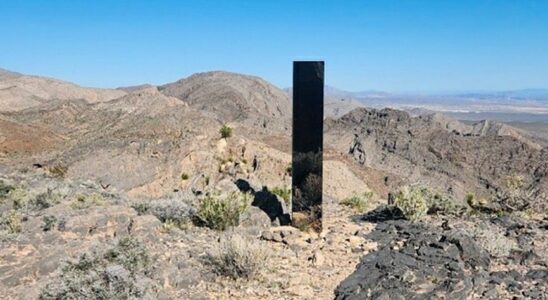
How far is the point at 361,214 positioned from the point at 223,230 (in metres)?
3.61

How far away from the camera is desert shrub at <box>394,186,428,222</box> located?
35.4 ft

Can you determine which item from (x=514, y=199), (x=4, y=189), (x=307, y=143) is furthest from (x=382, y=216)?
(x=4, y=189)

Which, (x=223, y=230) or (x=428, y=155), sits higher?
(x=223, y=230)

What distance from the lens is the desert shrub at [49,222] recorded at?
9.15 meters

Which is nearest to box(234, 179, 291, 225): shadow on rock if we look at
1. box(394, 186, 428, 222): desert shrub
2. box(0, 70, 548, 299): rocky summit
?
box(0, 70, 548, 299): rocky summit

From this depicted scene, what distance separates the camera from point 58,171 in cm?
2178

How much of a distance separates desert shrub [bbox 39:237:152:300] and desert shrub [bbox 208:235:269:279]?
3.46ft

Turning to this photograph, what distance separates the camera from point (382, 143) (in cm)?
5131

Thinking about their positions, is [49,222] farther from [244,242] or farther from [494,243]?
[494,243]

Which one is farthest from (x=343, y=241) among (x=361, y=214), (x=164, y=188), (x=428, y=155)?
(x=428, y=155)

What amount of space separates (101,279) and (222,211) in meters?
3.83

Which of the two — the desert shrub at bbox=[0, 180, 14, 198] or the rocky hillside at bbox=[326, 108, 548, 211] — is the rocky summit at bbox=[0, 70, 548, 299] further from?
the rocky hillside at bbox=[326, 108, 548, 211]

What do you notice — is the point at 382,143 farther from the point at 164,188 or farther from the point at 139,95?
the point at 164,188

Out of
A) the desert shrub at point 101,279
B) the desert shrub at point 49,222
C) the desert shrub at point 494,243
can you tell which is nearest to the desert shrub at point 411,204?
the desert shrub at point 494,243
